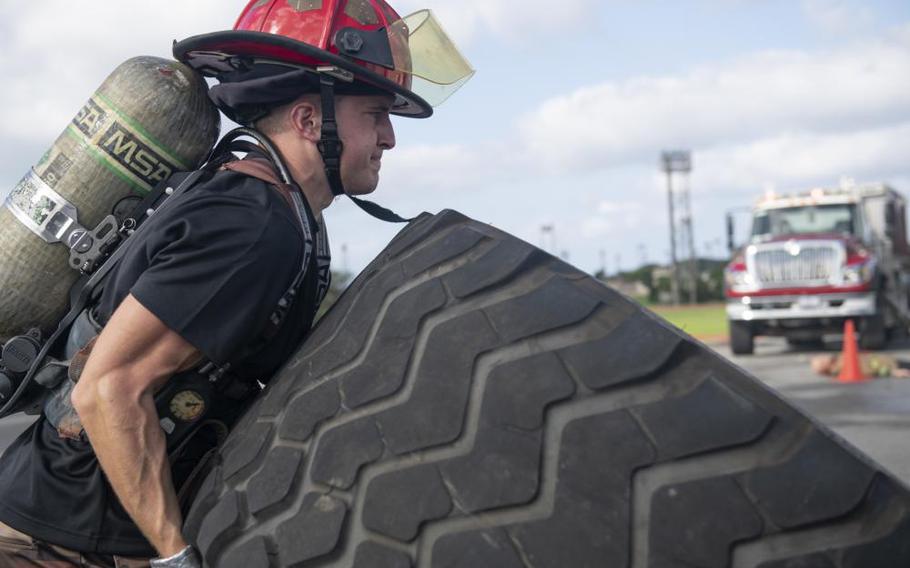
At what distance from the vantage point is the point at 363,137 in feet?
7.03

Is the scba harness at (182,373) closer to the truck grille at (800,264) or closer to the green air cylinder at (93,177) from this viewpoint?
the green air cylinder at (93,177)

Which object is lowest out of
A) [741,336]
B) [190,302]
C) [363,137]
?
[741,336]

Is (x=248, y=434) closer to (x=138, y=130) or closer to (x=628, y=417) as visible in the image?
(x=628, y=417)

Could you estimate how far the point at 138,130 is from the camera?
2.09 meters

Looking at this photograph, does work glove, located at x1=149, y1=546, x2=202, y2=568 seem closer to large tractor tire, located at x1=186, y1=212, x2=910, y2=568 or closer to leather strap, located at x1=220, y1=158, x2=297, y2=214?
large tractor tire, located at x1=186, y1=212, x2=910, y2=568

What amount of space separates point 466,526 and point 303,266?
71 centimetres

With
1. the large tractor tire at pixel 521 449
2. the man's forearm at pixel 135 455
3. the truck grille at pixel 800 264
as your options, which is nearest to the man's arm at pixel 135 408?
the man's forearm at pixel 135 455

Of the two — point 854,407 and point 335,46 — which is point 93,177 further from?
point 854,407

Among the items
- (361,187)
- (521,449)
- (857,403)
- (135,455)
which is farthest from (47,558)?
(857,403)

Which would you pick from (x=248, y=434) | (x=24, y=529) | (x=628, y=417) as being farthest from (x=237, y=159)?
(x=628, y=417)

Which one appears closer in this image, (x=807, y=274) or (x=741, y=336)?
(x=807, y=274)

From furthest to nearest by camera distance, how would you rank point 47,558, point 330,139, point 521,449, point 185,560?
point 330,139
point 47,558
point 185,560
point 521,449

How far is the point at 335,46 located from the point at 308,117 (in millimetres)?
163

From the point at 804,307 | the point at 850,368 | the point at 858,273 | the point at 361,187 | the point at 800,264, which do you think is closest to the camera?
the point at 361,187
